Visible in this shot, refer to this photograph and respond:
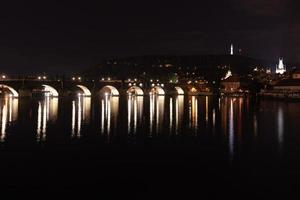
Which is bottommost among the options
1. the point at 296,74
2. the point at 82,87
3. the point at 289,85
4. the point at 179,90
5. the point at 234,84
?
the point at 82,87

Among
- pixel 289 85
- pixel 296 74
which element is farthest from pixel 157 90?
pixel 289 85

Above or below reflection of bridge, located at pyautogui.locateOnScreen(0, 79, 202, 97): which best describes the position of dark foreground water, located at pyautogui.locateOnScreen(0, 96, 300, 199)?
below

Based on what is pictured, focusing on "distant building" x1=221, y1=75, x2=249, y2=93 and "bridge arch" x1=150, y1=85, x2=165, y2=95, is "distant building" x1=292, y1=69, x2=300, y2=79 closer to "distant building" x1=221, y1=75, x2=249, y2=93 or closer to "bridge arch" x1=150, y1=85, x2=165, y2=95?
"distant building" x1=221, y1=75, x2=249, y2=93

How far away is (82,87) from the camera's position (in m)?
79.8

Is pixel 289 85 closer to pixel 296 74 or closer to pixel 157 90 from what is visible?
pixel 296 74

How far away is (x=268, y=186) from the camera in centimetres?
1173

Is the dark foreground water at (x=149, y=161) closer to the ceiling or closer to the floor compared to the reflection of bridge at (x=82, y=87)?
closer to the floor

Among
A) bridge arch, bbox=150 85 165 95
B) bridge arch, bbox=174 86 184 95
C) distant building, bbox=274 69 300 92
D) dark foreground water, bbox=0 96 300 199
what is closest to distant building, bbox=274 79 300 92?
distant building, bbox=274 69 300 92

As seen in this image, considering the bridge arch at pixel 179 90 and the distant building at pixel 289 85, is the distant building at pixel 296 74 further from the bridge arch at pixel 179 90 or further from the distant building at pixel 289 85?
the bridge arch at pixel 179 90

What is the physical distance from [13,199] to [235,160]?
8.09m

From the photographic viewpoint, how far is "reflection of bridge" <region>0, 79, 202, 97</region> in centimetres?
6556

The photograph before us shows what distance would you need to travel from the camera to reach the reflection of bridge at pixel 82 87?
65562mm

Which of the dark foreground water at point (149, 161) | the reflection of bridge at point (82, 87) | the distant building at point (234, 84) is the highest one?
the distant building at point (234, 84)

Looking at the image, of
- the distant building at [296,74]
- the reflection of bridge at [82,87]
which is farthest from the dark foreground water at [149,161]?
the distant building at [296,74]
